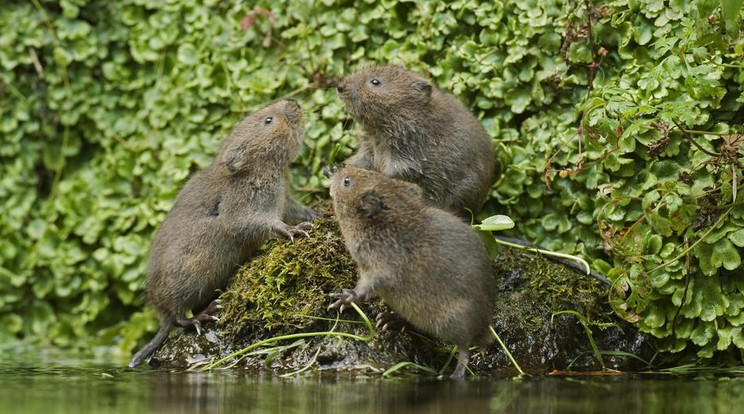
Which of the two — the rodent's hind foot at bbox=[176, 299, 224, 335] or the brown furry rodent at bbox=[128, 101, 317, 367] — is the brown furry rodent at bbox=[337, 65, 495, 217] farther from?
the rodent's hind foot at bbox=[176, 299, 224, 335]

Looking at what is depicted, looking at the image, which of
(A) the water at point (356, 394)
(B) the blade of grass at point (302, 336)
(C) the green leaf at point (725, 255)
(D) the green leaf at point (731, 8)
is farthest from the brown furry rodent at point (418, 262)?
(D) the green leaf at point (731, 8)

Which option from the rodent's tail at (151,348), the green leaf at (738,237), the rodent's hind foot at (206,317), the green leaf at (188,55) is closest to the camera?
the green leaf at (738,237)

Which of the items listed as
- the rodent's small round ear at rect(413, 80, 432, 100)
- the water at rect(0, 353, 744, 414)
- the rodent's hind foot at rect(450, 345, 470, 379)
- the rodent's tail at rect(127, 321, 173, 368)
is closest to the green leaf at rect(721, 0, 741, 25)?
the water at rect(0, 353, 744, 414)

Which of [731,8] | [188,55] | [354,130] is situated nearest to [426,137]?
[354,130]

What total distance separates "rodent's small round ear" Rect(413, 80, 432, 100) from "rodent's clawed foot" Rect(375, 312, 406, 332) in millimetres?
1981

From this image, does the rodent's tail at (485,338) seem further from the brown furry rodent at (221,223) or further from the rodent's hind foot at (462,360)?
the brown furry rodent at (221,223)

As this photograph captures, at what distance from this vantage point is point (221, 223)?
8227mm

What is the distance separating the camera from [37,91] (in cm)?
1155

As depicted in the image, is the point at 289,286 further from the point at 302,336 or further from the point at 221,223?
the point at 221,223

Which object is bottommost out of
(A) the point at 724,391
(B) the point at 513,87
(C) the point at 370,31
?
(A) the point at 724,391

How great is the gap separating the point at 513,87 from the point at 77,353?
5154mm

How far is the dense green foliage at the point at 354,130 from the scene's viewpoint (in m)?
7.45

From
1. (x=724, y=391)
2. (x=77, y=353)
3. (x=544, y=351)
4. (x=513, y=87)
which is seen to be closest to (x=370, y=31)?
(x=513, y=87)

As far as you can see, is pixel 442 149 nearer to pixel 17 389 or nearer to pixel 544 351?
pixel 544 351
